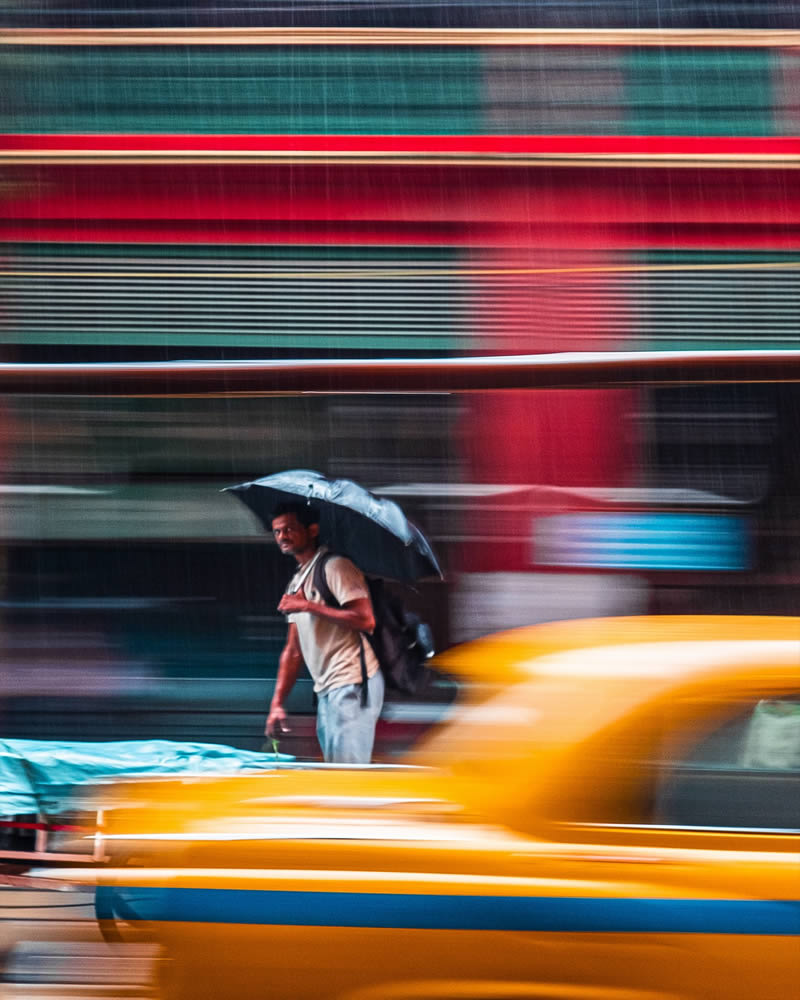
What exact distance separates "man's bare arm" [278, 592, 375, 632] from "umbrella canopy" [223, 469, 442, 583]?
316mm

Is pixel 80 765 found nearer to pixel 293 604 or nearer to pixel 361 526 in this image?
pixel 293 604

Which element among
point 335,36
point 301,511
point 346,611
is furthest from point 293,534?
point 335,36

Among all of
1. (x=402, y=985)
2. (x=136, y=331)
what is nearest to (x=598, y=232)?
(x=136, y=331)

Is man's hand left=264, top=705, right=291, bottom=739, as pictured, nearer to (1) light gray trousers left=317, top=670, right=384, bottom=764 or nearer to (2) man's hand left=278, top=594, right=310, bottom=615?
(1) light gray trousers left=317, top=670, right=384, bottom=764

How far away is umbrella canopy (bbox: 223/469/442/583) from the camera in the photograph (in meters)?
5.77

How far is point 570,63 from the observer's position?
8.35 metres

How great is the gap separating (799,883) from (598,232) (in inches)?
247

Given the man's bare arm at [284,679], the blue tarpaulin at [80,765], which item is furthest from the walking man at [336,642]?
the blue tarpaulin at [80,765]

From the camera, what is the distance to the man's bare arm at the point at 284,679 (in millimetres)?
5812

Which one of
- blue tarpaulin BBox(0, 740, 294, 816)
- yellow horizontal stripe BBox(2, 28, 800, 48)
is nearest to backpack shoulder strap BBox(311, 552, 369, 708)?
blue tarpaulin BBox(0, 740, 294, 816)

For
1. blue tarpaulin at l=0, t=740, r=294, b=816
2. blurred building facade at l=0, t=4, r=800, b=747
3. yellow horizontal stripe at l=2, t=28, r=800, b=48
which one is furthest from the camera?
yellow horizontal stripe at l=2, t=28, r=800, b=48

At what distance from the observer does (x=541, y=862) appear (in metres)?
2.45

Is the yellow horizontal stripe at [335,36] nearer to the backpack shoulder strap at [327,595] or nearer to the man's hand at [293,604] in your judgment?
the backpack shoulder strap at [327,595]

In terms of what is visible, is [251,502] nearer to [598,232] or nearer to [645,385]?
Answer: [645,385]
